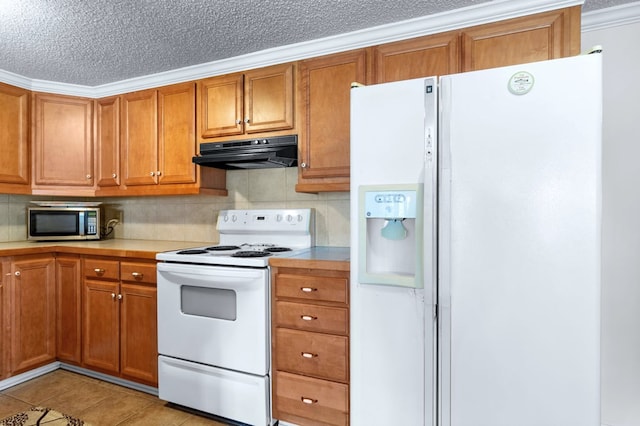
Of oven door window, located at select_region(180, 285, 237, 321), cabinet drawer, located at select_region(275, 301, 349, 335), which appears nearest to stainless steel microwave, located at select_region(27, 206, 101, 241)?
oven door window, located at select_region(180, 285, 237, 321)

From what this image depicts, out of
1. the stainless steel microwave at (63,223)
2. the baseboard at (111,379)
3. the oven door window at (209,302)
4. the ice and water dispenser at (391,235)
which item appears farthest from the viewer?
the stainless steel microwave at (63,223)

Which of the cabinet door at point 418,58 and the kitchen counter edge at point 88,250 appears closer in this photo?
the cabinet door at point 418,58

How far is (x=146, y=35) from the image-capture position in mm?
2129

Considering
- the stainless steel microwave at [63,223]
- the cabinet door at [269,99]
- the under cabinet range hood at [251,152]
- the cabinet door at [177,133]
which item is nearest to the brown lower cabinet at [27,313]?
the stainless steel microwave at [63,223]

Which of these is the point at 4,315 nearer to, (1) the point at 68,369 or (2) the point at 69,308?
(2) the point at 69,308

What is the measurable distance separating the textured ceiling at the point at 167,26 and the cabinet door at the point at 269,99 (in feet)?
0.55

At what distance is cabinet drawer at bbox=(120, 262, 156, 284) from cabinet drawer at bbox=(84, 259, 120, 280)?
2.4 inches

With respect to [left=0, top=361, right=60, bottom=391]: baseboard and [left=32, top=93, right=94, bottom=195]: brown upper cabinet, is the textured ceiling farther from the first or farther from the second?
[left=0, top=361, right=60, bottom=391]: baseboard

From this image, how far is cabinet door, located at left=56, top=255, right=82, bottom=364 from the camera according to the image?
258cm

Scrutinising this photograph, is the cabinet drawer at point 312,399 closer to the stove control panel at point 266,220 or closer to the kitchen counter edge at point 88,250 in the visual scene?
the stove control panel at point 266,220

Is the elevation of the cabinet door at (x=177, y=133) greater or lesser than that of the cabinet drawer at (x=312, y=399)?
greater

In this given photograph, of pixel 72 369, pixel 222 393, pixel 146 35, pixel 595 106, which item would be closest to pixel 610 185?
pixel 595 106

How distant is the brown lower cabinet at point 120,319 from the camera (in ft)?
7.50

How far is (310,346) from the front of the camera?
1.83 m
